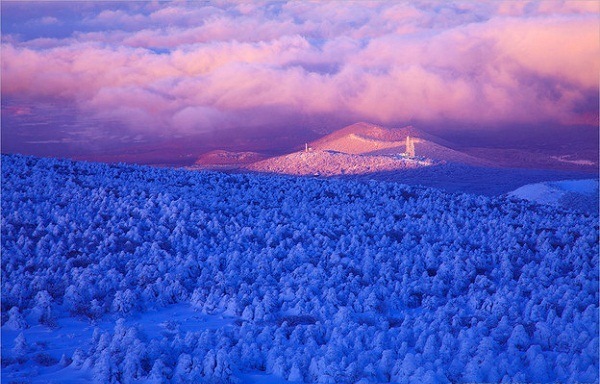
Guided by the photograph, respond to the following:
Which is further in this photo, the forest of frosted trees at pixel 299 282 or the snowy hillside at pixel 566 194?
the snowy hillside at pixel 566 194

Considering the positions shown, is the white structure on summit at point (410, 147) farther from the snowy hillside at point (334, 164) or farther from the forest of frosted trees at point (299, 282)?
the forest of frosted trees at point (299, 282)

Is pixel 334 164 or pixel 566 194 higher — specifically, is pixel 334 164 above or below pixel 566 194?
above

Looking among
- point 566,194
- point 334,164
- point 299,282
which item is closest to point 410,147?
point 334,164

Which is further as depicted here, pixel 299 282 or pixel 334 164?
pixel 334 164

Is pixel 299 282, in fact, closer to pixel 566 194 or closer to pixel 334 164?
pixel 566 194

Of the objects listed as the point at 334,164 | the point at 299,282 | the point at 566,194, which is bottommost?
the point at 566,194

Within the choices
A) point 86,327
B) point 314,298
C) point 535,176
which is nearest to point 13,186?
point 86,327

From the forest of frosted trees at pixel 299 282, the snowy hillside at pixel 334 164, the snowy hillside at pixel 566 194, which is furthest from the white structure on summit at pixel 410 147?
the forest of frosted trees at pixel 299 282
